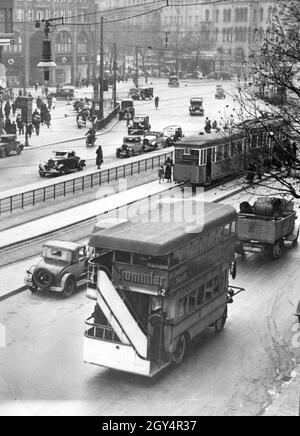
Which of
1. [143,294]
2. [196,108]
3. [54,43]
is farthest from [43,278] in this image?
[54,43]

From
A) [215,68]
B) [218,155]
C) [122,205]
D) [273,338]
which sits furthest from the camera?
[215,68]

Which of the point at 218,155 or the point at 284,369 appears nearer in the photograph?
the point at 284,369

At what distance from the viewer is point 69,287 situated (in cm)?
2245

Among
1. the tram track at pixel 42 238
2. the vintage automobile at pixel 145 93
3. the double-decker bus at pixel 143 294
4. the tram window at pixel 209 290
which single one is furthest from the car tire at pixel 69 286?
the vintage automobile at pixel 145 93

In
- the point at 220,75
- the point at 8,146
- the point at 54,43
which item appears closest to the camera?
the point at 8,146

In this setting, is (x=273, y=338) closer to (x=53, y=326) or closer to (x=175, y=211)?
(x=175, y=211)

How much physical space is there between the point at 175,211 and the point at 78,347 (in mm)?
3833

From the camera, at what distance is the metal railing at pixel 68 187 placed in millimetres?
34631

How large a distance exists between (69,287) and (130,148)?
29.7 meters

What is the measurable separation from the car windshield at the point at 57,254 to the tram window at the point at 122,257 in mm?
5884

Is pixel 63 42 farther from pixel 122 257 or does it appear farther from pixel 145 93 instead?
pixel 122 257

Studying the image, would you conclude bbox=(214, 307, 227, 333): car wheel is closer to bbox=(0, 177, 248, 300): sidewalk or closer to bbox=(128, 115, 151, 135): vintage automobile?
bbox=(0, 177, 248, 300): sidewalk

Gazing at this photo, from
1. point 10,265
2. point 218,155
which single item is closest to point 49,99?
point 218,155

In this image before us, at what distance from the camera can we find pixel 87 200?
36344 millimetres
